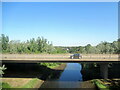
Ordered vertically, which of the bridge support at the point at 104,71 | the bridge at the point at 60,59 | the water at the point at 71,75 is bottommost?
the water at the point at 71,75

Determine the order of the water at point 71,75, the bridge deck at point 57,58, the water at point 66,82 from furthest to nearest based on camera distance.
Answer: the water at point 71,75, the bridge deck at point 57,58, the water at point 66,82

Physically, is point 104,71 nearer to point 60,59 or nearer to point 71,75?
point 60,59

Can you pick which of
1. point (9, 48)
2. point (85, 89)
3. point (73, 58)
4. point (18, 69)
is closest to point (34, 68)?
point (18, 69)

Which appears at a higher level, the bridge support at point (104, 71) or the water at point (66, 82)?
the bridge support at point (104, 71)

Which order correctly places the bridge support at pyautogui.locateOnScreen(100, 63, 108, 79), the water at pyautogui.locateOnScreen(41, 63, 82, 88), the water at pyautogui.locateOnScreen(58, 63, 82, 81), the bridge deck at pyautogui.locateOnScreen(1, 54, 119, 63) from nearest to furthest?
the water at pyautogui.locateOnScreen(41, 63, 82, 88), the bridge deck at pyautogui.locateOnScreen(1, 54, 119, 63), the bridge support at pyautogui.locateOnScreen(100, 63, 108, 79), the water at pyautogui.locateOnScreen(58, 63, 82, 81)

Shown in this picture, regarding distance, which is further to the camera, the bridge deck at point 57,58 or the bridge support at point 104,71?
the bridge support at point 104,71

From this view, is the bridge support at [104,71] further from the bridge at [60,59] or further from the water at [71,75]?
the water at [71,75]

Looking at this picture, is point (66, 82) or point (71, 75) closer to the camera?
point (66, 82)

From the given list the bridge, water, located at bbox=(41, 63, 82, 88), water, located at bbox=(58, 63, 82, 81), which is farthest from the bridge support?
water, located at bbox=(58, 63, 82, 81)

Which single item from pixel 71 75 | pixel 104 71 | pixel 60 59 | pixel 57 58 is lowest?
pixel 71 75

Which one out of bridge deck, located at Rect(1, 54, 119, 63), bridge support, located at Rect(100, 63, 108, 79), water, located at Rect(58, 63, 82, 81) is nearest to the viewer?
bridge deck, located at Rect(1, 54, 119, 63)

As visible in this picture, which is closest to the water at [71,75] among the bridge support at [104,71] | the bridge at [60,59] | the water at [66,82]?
the water at [66,82]

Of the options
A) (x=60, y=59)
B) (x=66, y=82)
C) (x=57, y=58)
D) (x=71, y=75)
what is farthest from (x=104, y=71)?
(x=71, y=75)

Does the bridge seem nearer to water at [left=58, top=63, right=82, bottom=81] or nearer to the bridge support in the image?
the bridge support
